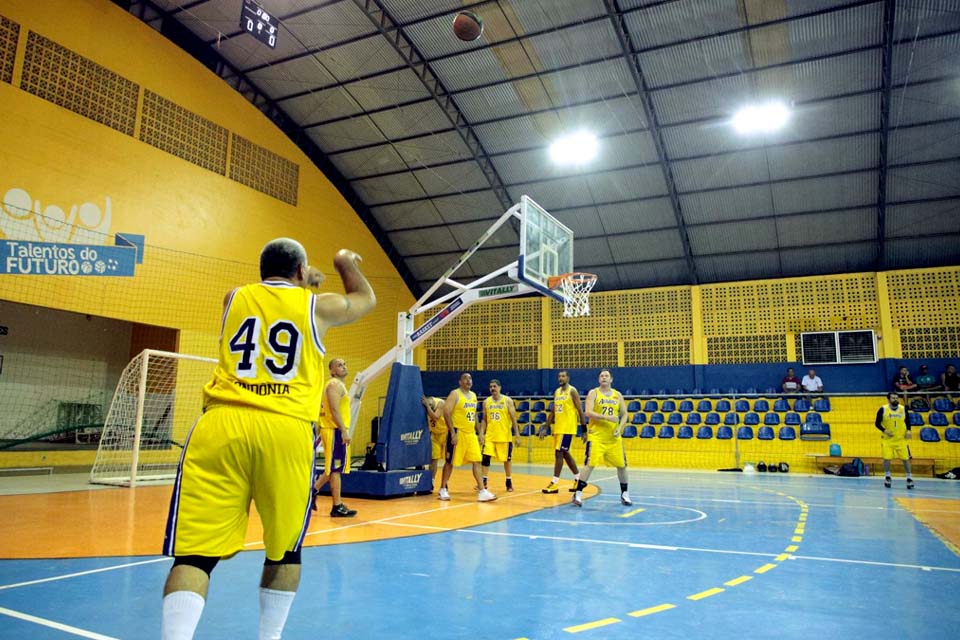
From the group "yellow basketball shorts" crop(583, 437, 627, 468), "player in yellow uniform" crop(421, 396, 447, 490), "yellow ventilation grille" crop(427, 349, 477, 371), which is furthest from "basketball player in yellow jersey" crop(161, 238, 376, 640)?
"yellow ventilation grille" crop(427, 349, 477, 371)

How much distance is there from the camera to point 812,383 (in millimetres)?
19688

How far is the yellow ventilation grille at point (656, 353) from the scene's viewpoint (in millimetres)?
22625

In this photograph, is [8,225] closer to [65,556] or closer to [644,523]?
[65,556]

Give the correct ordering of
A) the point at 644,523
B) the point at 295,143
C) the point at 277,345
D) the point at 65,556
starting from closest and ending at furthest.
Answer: the point at 277,345 < the point at 65,556 < the point at 644,523 < the point at 295,143

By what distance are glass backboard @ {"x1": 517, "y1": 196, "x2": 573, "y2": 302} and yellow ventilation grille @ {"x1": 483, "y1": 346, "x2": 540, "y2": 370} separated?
9886 mm

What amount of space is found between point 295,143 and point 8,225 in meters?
10.0

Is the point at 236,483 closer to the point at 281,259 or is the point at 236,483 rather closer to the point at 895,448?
the point at 281,259

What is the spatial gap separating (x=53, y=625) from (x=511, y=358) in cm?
2196

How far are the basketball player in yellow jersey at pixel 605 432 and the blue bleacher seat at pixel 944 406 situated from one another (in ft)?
45.3

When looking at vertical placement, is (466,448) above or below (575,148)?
below

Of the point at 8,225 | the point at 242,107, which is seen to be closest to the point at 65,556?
the point at 8,225

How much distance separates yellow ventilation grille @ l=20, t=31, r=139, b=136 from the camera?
14461 millimetres

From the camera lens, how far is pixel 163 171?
17.1 m

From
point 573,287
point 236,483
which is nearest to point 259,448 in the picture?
point 236,483
